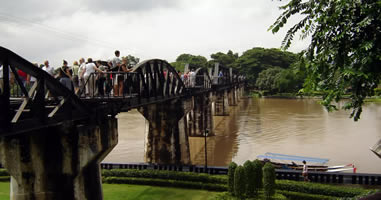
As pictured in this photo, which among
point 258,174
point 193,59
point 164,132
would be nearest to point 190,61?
point 193,59

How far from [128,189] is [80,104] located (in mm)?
8911

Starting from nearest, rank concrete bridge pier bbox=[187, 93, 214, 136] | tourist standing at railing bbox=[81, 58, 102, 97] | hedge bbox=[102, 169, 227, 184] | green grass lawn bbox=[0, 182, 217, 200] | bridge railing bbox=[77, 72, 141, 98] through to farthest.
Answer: bridge railing bbox=[77, 72, 141, 98] < tourist standing at railing bbox=[81, 58, 102, 97] < green grass lawn bbox=[0, 182, 217, 200] < hedge bbox=[102, 169, 227, 184] < concrete bridge pier bbox=[187, 93, 214, 136]

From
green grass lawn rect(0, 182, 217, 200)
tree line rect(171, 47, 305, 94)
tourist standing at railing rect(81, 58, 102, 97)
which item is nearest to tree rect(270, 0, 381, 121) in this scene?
tourist standing at railing rect(81, 58, 102, 97)

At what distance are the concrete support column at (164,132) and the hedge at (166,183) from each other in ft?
15.5

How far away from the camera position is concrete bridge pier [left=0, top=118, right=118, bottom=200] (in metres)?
9.97

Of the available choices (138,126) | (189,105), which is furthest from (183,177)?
(138,126)

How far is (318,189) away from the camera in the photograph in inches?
611

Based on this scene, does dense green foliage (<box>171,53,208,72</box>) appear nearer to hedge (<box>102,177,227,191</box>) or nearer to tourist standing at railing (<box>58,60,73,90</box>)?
hedge (<box>102,177,227,191</box>)

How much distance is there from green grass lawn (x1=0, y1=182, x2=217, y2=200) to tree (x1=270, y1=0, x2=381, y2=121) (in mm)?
10296

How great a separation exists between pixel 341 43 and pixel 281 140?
27287 mm

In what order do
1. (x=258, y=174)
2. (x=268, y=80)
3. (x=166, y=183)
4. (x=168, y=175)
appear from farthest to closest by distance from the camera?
(x=268, y=80) → (x=168, y=175) → (x=166, y=183) → (x=258, y=174)

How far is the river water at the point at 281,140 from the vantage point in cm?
2659

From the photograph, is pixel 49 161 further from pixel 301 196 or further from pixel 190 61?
pixel 190 61

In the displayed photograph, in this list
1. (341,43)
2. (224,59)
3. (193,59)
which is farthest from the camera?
(193,59)
